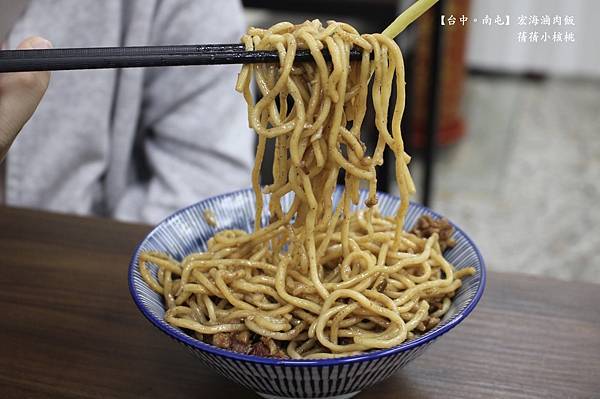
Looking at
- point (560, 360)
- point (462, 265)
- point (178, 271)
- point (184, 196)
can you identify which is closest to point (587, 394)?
point (560, 360)

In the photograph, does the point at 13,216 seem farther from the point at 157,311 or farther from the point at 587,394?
the point at 587,394

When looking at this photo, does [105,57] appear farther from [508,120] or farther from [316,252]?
[508,120]

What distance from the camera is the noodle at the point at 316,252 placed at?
0.81 m

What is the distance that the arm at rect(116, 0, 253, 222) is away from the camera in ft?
5.07

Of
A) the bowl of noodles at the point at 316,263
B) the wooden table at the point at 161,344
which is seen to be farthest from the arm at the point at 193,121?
the bowl of noodles at the point at 316,263

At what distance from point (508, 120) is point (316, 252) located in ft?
9.32

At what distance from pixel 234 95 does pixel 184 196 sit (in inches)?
10.0

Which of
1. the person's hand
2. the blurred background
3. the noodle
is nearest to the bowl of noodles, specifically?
the noodle

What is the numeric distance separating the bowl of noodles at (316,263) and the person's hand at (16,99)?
0.21 metres

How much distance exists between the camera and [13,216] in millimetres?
1245

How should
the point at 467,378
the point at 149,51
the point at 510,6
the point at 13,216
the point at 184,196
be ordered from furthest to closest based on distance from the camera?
the point at 510,6 → the point at 184,196 → the point at 13,216 → the point at 467,378 → the point at 149,51

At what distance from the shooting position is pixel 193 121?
1.56m

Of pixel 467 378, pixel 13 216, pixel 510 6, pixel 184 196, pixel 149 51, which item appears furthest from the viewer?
pixel 510 6

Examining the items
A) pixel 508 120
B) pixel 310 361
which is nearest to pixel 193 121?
pixel 310 361
